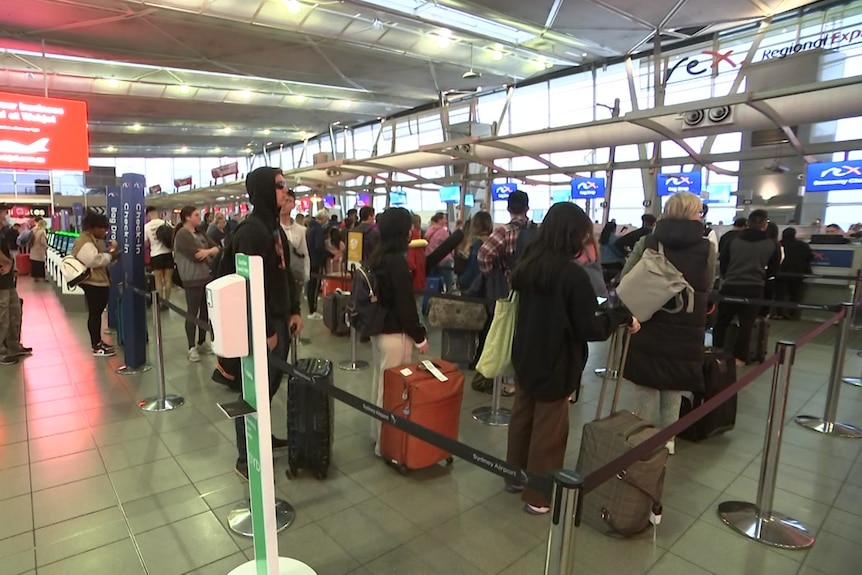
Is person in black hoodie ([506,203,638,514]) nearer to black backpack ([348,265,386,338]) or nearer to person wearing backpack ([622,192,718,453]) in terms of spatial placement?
person wearing backpack ([622,192,718,453])

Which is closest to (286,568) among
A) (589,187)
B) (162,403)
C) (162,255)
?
(162,403)

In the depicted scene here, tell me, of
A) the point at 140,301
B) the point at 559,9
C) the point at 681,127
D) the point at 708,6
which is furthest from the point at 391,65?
the point at 140,301

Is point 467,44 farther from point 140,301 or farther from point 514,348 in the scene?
point 514,348

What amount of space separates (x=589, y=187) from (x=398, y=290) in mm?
10049

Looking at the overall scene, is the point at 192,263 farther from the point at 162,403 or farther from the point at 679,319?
the point at 679,319

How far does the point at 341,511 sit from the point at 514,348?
135 cm

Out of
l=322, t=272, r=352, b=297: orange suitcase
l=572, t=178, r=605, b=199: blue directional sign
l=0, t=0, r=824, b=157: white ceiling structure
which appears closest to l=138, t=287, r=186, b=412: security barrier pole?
Result: l=322, t=272, r=352, b=297: orange suitcase

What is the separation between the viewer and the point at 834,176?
9.42 meters

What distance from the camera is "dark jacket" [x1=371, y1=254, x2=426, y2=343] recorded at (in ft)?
11.0

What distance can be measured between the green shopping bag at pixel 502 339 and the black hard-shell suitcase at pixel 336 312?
13.5 ft

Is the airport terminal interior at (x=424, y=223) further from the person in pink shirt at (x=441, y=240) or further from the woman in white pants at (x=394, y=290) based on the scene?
the person in pink shirt at (x=441, y=240)

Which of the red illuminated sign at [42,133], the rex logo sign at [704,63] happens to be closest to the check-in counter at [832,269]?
the rex logo sign at [704,63]

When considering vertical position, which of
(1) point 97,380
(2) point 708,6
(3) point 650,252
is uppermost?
(2) point 708,6

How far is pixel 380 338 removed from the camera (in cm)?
353
